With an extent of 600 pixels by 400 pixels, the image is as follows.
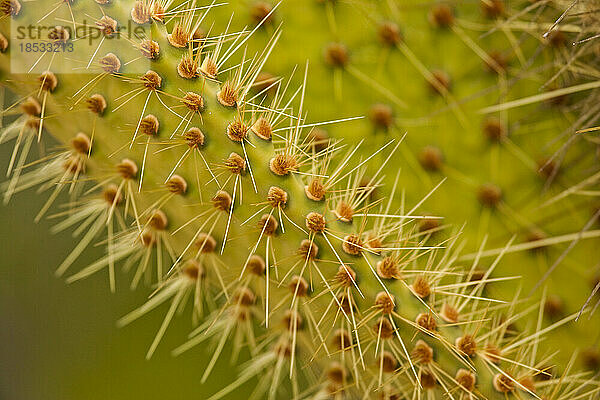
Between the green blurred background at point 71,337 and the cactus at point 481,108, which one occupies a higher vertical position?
the cactus at point 481,108

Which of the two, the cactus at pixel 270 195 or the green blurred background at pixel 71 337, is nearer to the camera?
the cactus at pixel 270 195

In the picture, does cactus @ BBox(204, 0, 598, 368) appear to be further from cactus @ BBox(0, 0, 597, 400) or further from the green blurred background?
the green blurred background

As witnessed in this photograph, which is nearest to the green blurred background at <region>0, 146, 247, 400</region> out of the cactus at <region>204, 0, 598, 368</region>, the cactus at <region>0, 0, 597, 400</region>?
the cactus at <region>0, 0, 597, 400</region>

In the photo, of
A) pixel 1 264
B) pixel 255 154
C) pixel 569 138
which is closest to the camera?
pixel 255 154

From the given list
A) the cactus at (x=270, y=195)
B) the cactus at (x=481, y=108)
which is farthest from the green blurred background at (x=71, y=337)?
the cactus at (x=481, y=108)

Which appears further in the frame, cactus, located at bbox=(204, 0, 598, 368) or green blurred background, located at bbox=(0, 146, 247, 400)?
green blurred background, located at bbox=(0, 146, 247, 400)

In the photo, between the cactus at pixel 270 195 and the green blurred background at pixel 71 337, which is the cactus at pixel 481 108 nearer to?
the cactus at pixel 270 195

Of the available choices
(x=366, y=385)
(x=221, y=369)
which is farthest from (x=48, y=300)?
(x=366, y=385)

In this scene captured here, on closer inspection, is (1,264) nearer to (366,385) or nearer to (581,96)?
(366,385)
